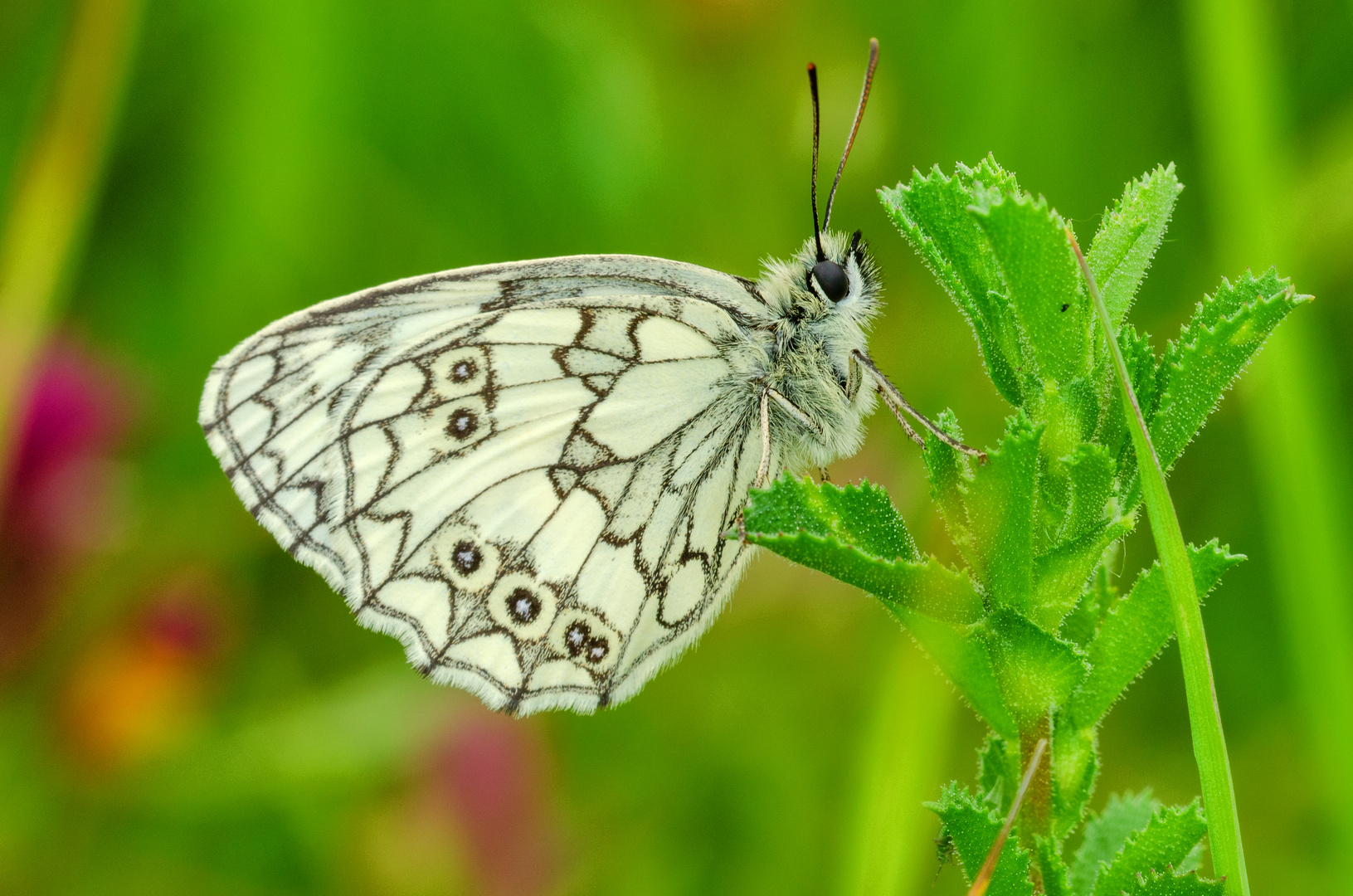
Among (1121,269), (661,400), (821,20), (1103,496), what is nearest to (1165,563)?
(1103,496)

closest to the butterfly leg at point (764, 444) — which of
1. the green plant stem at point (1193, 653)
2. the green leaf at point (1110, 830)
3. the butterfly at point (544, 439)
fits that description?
the butterfly at point (544, 439)

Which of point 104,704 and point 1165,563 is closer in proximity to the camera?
point 1165,563

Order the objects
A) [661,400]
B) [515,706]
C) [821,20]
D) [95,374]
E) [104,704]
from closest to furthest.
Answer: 1. [515,706]
2. [661,400]
3. [104,704]
4. [95,374]
5. [821,20]

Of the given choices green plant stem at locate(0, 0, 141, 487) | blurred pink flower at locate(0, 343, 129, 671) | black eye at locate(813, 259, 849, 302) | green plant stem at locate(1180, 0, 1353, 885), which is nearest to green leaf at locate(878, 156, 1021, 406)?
black eye at locate(813, 259, 849, 302)

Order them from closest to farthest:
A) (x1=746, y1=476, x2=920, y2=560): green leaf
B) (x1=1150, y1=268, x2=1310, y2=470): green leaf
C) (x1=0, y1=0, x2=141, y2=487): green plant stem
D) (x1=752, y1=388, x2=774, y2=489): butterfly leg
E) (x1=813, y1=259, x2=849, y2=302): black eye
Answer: (x1=1150, y1=268, x2=1310, y2=470): green leaf, (x1=746, y1=476, x2=920, y2=560): green leaf, (x1=752, y1=388, x2=774, y2=489): butterfly leg, (x1=813, y1=259, x2=849, y2=302): black eye, (x1=0, y1=0, x2=141, y2=487): green plant stem

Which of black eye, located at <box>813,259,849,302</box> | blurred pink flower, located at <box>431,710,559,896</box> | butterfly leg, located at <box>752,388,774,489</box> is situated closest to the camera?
butterfly leg, located at <box>752,388,774,489</box>

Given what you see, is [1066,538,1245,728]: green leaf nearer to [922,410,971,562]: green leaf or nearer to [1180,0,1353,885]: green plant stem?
[922,410,971,562]: green leaf

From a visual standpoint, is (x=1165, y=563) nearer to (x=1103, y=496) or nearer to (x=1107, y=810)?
(x=1103, y=496)
